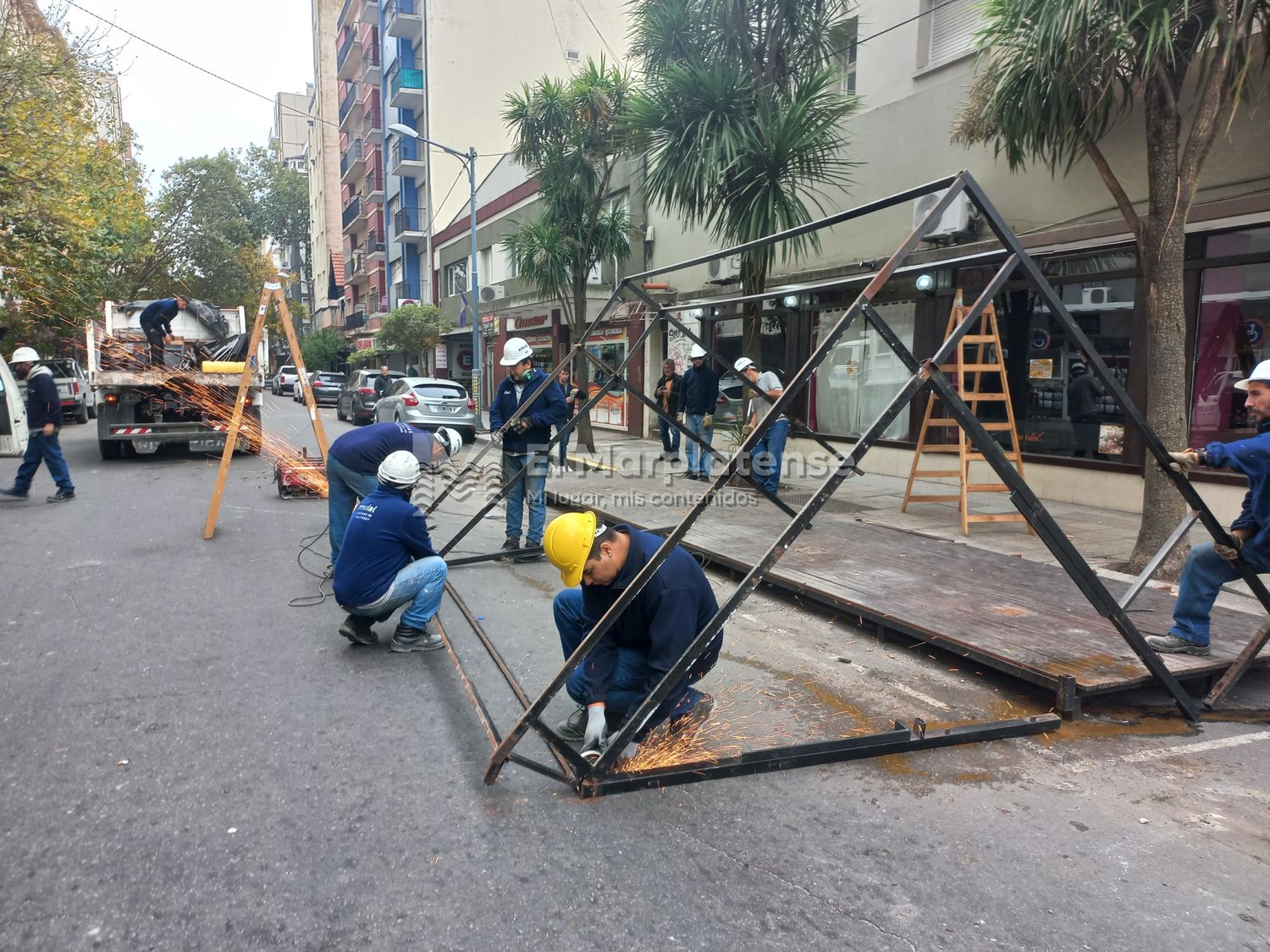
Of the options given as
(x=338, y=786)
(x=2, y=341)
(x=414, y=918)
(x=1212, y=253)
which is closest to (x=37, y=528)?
(x=338, y=786)

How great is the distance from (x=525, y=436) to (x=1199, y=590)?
5199mm

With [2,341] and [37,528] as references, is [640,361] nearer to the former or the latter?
[37,528]

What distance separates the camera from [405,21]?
34594 mm

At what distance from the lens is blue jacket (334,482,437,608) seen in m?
4.69

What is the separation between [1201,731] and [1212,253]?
619 cm

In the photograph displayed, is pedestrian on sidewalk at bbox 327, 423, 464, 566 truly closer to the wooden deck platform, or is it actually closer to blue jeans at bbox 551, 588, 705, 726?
the wooden deck platform

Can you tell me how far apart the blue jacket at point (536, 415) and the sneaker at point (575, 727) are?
3941 millimetres

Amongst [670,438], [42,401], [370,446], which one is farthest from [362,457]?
[670,438]

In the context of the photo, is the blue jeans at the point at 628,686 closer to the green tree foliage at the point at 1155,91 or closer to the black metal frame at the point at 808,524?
the black metal frame at the point at 808,524

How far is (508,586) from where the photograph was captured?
6.48 meters

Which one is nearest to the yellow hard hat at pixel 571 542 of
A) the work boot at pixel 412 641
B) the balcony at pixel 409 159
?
the work boot at pixel 412 641

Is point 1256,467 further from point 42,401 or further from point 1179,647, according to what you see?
point 42,401

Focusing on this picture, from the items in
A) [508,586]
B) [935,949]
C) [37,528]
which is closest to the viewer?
[935,949]

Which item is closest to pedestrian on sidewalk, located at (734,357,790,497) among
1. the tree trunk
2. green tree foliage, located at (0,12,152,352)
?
the tree trunk
